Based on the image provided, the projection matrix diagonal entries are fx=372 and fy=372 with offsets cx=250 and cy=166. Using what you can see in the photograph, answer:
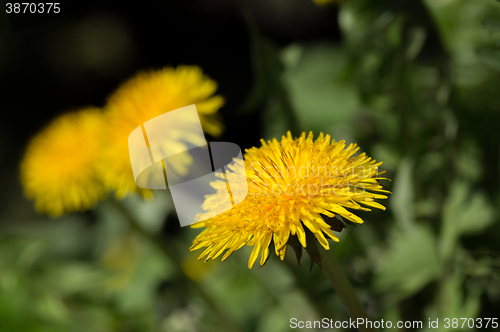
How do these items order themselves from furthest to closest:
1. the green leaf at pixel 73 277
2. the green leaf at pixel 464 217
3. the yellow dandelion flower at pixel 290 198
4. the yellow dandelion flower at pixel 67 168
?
the green leaf at pixel 73 277, the yellow dandelion flower at pixel 67 168, the green leaf at pixel 464 217, the yellow dandelion flower at pixel 290 198

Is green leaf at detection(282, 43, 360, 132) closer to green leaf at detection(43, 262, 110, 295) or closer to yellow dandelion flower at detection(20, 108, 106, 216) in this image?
yellow dandelion flower at detection(20, 108, 106, 216)

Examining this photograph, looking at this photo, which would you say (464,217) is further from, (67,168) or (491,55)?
(67,168)

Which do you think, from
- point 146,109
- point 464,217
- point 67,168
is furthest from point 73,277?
point 464,217

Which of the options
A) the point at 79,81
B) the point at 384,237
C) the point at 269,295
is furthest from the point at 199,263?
the point at 79,81

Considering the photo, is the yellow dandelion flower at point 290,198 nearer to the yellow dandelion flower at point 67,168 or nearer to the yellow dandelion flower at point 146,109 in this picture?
the yellow dandelion flower at point 146,109

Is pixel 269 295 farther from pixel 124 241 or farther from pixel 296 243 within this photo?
pixel 124 241


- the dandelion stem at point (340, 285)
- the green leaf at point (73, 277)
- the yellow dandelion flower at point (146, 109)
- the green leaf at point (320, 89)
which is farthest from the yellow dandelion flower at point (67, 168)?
the dandelion stem at point (340, 285)
